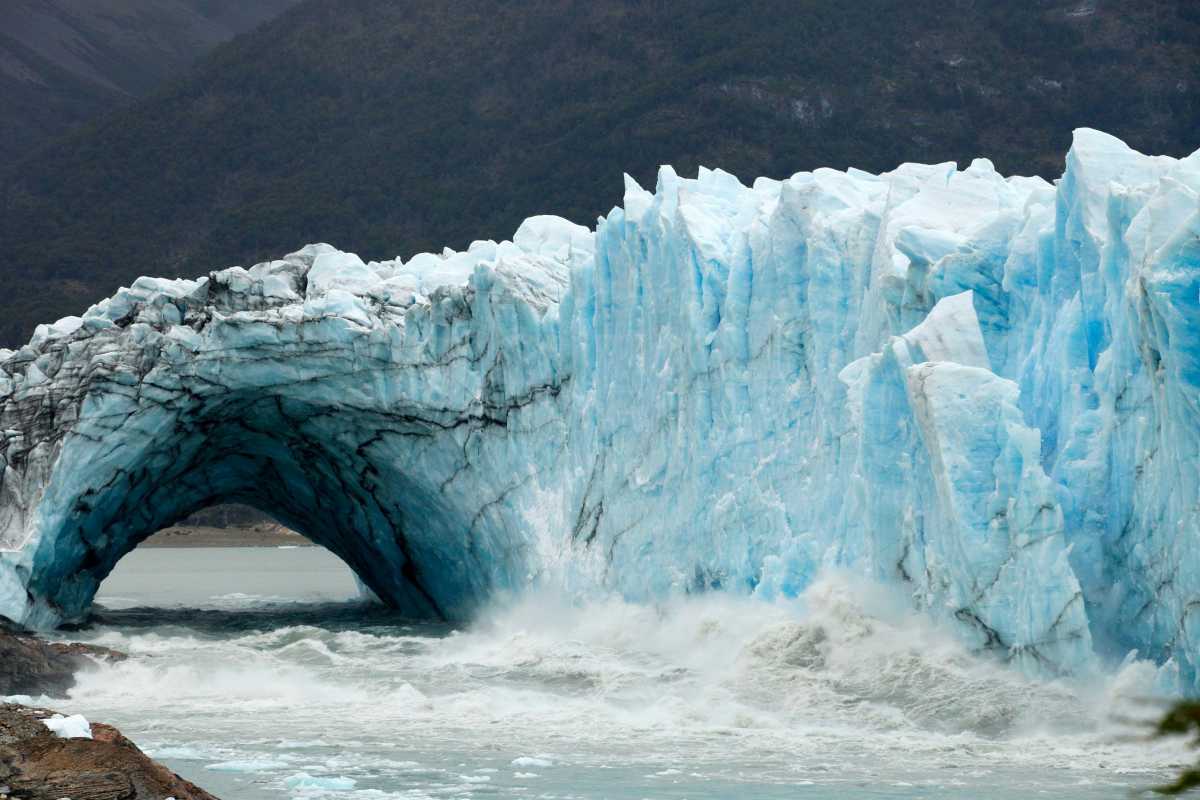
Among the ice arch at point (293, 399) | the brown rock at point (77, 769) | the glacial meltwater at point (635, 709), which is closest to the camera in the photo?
the brown rock at point (77, 769)

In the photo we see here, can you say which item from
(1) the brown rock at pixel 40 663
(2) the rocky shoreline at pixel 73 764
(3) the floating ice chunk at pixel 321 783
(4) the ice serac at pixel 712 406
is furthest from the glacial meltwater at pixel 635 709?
(2) the rocky shoreline at pixel 73 764

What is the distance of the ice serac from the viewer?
35.1 feet

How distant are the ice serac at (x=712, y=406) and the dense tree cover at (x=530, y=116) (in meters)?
32.8

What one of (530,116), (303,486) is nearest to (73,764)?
(303,486)

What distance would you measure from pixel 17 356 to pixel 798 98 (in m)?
37.3

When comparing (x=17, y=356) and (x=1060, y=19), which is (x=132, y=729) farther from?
(x=1060, y=19)

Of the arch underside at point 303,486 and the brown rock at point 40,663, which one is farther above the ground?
the arch underside at point 303,486

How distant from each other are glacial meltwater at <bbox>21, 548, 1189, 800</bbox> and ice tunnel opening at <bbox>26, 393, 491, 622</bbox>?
117 cm

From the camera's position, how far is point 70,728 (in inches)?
278

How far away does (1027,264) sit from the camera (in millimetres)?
12555

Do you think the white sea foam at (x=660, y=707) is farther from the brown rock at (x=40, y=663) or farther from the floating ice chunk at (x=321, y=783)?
the brown rock at (x=40, y=663)

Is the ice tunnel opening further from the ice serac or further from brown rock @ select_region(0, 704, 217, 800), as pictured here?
brown rock @ select_region(0, 704, 217, 800)

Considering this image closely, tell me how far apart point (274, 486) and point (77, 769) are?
51.7 feet

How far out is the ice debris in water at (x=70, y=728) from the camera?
7.02m
